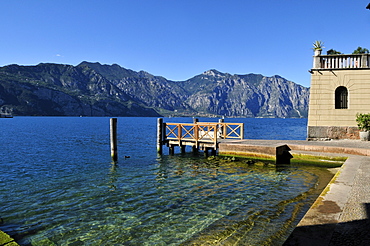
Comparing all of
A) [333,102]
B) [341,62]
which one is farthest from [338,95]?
[341,62]

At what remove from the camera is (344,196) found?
6.84 metres

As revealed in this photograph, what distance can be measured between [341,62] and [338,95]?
244 cm

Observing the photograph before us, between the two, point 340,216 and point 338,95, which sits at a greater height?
point 338,95

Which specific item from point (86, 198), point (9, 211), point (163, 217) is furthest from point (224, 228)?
point (9, 211)

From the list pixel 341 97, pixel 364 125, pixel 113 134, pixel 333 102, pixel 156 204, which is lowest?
pixel 156 204

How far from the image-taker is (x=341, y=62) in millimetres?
19344

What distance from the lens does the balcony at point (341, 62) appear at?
18.9 m

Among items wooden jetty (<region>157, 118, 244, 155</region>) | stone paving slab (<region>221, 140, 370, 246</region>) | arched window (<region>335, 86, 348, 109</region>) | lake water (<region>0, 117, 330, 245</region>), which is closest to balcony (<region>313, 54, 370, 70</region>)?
arched window (<region>335, 86, 348, 109</region>)

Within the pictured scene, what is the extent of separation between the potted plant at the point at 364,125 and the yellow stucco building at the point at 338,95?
47 centimetres

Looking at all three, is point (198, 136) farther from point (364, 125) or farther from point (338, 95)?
point (364, 125)

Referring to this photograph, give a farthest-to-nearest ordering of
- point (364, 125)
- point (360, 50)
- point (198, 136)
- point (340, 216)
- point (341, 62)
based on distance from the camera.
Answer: point (360, 50) < point (198, 136) < point (341, 62) < point (364, 125) < point (340, 216)

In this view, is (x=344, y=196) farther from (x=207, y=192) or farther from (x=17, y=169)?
(x=17, y=169)

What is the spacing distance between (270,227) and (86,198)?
6973 mm

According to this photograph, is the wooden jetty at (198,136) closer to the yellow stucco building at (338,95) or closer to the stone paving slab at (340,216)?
the yellow stucco building at (338,95)
